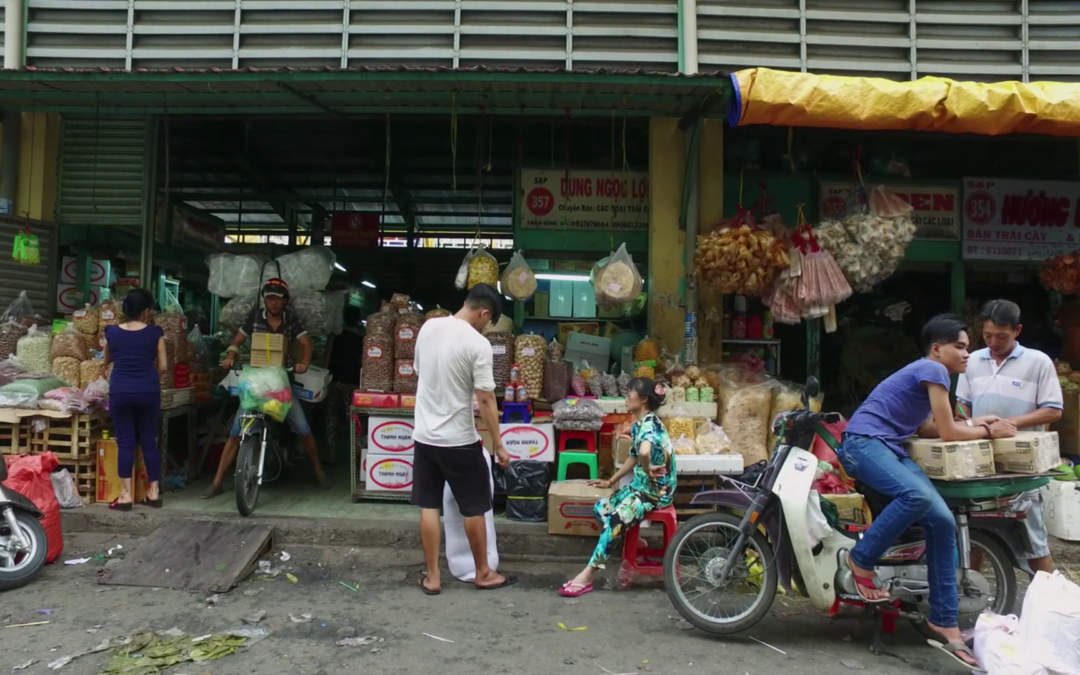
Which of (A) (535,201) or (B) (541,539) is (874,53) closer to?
(A) (535,201)

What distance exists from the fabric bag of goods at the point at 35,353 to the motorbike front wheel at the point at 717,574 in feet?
18.5

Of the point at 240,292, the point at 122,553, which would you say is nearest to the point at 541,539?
the point at 122,553

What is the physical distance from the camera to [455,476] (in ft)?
14.6

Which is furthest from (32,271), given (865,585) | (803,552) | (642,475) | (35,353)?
(865,585)

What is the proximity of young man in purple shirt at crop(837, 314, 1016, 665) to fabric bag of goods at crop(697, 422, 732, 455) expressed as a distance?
1.41 meters

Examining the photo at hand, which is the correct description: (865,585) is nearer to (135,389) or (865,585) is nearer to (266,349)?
(266,349)

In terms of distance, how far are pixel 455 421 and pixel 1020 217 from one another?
20.8 ft

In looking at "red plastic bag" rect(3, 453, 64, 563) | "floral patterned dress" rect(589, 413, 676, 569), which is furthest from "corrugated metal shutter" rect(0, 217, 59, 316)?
"floral patterned dress" rect(589, 413, 676, 569)

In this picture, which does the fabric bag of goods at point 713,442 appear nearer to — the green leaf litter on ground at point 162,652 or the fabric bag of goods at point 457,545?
the fabric bag of goods at point 457,545

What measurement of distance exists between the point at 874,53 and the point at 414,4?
427cm

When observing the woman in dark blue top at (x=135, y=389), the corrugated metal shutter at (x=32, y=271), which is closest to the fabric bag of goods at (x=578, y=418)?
the woman in dark blue top at (x=135, y=389)

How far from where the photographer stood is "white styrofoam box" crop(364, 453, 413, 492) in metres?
5.98

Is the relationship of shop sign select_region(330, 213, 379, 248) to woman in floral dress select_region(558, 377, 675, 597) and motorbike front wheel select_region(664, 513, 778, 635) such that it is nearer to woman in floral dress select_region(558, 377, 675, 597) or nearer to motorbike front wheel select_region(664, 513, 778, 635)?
woman in floral dress select_region(558, 377, 675, 597)

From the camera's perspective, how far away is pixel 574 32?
6.36 metres
